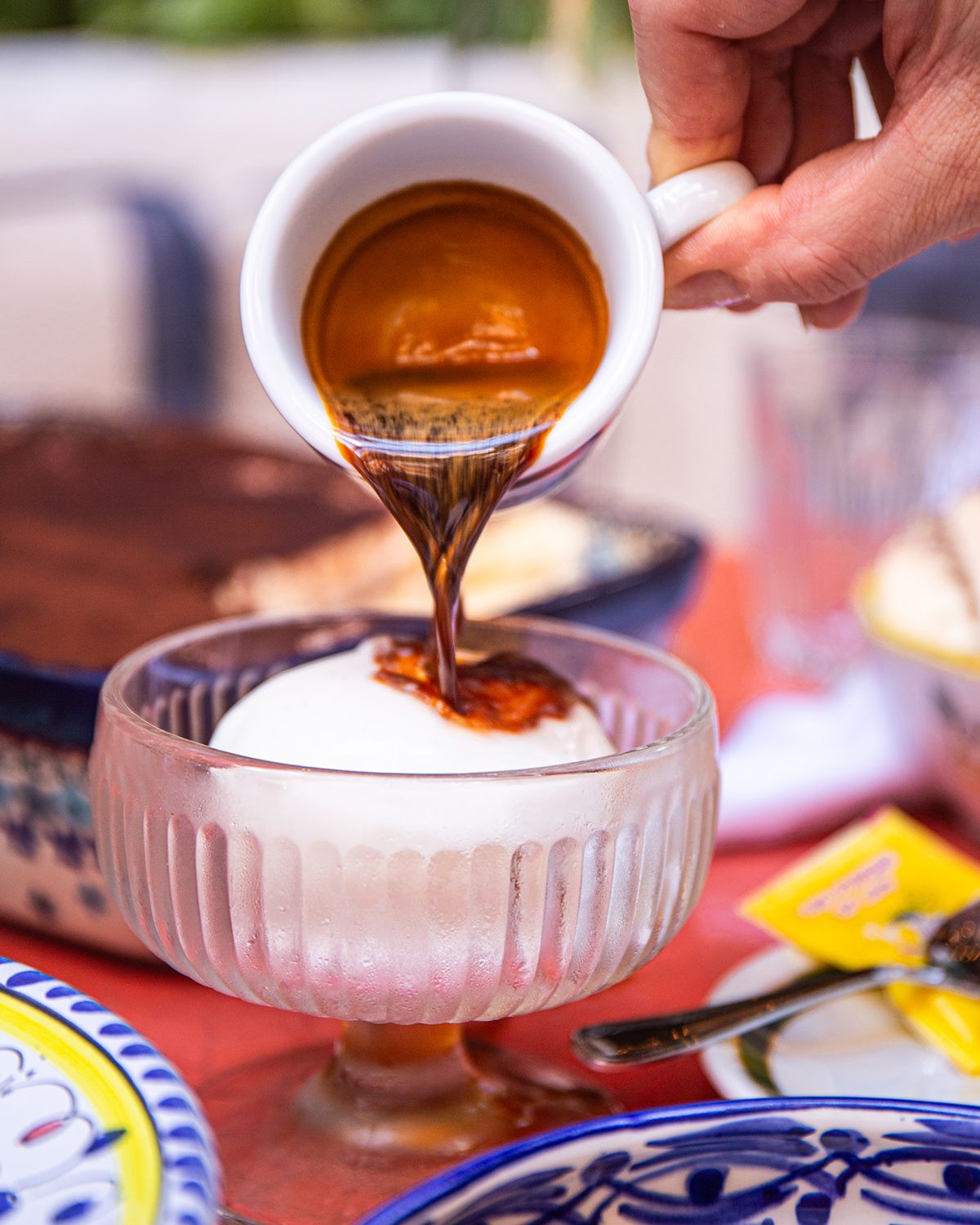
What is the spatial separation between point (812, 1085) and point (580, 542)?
497 millimetres

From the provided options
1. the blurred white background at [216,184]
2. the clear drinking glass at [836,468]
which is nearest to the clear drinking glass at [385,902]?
the clear drinking glass at [836,468]

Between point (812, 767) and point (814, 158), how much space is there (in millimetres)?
341

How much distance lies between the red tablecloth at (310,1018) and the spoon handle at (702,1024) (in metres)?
0.03

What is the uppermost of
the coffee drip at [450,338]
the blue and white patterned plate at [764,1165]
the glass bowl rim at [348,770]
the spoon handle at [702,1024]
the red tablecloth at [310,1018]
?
the coffee drip at [450,338]

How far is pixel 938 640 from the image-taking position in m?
0.76

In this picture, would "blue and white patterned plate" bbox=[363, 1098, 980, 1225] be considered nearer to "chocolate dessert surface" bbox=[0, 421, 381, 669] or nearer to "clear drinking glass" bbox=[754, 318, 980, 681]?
"chocolate dessert surface" bbox=[0, 421, 381, 669]

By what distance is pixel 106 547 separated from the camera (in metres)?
0.82

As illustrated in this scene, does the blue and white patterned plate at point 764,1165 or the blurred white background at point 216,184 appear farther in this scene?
the blurred white background at point 216,184

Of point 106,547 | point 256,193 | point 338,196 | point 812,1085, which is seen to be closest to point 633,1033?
point 812,1085

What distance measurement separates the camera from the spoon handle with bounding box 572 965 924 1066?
501 mm

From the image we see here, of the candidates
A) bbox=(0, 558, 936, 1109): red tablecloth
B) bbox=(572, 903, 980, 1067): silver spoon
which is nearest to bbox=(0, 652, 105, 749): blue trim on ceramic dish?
bbox=(0, 558, 936, 1109): red tablecloth

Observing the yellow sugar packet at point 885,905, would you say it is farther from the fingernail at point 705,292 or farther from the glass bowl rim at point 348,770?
the fingernail at point 705,292

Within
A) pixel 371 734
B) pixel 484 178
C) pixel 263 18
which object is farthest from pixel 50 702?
pixel 263 18

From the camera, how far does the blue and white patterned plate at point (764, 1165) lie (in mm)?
382
